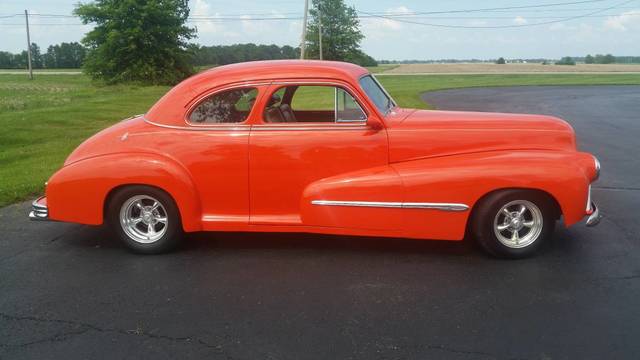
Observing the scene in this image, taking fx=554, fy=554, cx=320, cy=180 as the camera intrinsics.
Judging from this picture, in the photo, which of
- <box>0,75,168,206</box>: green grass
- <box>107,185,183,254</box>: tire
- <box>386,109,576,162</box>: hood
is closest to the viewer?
<box>386,109,576,162</box>: hood

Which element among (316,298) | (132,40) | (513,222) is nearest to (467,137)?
(513,222)

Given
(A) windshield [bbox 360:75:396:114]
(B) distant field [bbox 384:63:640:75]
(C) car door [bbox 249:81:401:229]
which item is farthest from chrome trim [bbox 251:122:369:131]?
(B) distant field [bbox 384:63:640:75]

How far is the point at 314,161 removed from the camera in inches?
184

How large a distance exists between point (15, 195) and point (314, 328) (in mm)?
5204

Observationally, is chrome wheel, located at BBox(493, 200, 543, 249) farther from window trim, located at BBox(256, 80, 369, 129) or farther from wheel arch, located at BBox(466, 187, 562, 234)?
window trim, located at BBox(256, 80, 369, 129)

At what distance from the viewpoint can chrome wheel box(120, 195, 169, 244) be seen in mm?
4895

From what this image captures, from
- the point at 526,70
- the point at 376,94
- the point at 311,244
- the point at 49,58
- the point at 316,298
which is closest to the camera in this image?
the point at 316,298

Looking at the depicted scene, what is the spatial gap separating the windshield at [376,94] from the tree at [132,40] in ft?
133

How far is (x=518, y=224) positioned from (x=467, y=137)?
0.84 meters

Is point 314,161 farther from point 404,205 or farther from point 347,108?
point 404,205

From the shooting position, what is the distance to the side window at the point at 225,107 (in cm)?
482

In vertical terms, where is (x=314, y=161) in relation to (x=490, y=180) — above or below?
above

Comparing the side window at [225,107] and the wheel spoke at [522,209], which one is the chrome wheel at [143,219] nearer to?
the side window at [225,107]

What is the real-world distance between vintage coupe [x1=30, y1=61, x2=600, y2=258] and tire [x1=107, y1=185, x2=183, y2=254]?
0.04 feet
